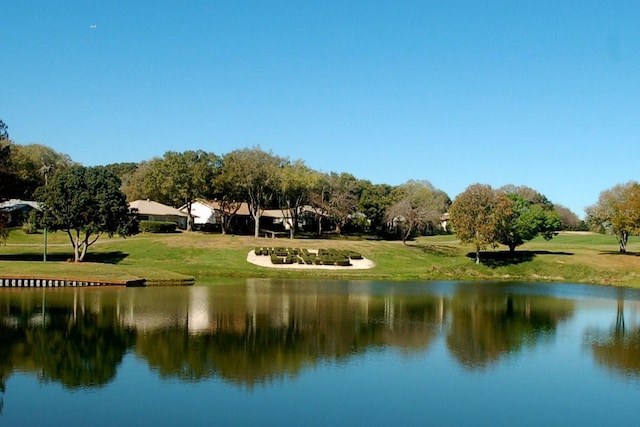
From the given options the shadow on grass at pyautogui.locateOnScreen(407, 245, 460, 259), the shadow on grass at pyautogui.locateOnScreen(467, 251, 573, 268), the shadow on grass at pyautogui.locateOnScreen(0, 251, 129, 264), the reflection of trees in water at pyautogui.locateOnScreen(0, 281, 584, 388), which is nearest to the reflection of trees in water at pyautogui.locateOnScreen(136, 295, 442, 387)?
the reflection of trees in water at pyautogui.locateOnScreen(0, 281, 584, 388)

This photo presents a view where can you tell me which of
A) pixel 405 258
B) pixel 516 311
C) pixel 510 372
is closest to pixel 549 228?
pixel 405 258

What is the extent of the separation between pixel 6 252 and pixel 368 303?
45.8 m

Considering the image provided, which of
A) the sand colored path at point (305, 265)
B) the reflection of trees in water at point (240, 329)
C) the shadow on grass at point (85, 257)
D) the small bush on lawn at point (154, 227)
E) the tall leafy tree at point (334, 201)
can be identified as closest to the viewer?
the reflection of trees in water at point (240, 329)

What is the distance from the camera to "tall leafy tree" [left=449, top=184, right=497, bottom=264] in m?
69.6

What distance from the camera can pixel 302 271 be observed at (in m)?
63.7

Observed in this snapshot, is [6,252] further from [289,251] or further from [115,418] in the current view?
[115,418]

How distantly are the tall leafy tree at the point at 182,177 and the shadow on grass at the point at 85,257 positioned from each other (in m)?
28.5

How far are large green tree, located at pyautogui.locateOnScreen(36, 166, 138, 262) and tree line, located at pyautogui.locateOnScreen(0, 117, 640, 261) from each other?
0.10 meters

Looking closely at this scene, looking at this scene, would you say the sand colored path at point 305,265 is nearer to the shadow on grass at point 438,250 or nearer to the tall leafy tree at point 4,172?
the shadow on grass at point 438,250

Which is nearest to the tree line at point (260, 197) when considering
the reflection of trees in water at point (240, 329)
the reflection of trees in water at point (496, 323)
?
the reflection of trees in water at point (240, 329)

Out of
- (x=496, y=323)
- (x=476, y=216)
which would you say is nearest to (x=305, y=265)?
(x=476, y=216)

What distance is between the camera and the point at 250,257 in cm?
7056

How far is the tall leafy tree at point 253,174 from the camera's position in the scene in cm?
8976

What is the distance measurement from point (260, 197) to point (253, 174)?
6.10 metres
